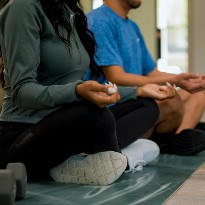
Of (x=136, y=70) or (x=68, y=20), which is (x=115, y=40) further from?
(x=68, y=20)

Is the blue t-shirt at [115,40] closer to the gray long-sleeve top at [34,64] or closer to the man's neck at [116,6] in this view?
the man's neck at [116,6]

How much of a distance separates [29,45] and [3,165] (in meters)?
0.35

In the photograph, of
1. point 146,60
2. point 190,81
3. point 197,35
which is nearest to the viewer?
point 190,81

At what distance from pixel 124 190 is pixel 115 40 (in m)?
0.80

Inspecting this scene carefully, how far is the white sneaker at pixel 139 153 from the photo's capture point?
5.27 feet

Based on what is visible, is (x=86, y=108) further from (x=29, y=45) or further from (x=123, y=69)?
(x=123, y=69)

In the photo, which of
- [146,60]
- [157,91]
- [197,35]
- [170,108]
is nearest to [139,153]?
[157,91]

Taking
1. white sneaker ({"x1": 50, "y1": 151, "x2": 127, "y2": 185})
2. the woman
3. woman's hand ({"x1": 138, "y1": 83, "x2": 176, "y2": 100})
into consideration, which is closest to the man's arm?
woman's hand ({"x1": 138, "y1": 83, "x2": 176, "y2": 100})

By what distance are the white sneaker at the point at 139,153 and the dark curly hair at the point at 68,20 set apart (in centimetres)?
28

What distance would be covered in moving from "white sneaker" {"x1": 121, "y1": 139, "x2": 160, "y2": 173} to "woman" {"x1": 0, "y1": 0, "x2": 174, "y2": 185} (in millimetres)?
161

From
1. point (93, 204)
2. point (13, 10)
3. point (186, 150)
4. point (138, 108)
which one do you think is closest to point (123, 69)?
point (138, 108)

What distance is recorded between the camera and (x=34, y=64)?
1317mm

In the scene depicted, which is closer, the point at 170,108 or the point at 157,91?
the point at 157,91

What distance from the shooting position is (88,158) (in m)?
1.42
